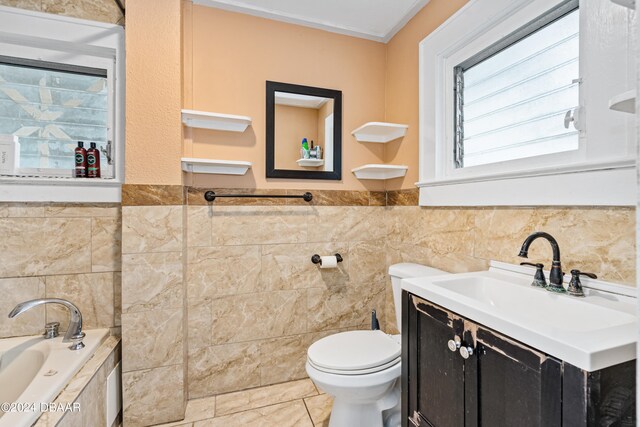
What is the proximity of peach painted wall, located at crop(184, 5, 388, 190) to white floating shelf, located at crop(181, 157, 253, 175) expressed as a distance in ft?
0.22

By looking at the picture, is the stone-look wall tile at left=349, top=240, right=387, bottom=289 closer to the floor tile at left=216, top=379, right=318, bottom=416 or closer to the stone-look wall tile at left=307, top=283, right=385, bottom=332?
the stone-look wall tile at left=307, top=283, right=385, bottom=332

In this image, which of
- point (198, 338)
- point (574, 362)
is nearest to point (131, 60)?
point (198, 338)

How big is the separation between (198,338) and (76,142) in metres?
1.39

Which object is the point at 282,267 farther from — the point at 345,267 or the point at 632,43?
the point at 632,43

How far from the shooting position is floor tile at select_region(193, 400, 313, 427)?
1693 millimetres

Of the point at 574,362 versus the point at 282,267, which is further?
the point at 282,267

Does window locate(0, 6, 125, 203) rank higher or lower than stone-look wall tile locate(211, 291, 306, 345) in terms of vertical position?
higher

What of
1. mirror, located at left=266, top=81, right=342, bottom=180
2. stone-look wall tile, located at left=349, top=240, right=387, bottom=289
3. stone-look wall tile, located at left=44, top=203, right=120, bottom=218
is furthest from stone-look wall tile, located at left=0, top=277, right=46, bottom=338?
stone-look wall tile, located at left=349, top=240, right=387, bottom=289

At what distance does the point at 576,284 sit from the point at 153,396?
2057 mm

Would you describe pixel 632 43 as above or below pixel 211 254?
above

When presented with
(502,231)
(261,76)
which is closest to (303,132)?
(261,76)

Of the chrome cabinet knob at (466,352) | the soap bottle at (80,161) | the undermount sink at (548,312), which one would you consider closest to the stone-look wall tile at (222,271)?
the soap bottle at (80,161)

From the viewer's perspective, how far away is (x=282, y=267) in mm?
2074

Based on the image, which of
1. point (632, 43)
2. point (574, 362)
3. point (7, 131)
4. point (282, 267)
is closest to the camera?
point (574, 362)
